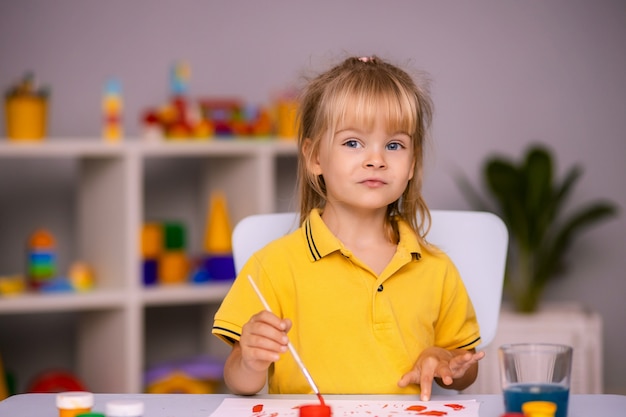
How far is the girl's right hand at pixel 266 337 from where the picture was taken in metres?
1.18

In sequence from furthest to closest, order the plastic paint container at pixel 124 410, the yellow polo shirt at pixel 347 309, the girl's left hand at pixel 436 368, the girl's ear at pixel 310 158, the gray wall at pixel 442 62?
1. the gray wall at pixel 442 62
2. the girl's ear at pixel 310 158
3. the yellow polo shirt at pixel 347 309
4. the girl's left hand at pixel 436 368
5. the plastic paint container at pixel 124 410

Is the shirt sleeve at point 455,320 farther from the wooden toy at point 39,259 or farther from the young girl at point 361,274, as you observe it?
the wooden toy at point 39,259

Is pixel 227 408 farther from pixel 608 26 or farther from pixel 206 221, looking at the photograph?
pixel 608 26

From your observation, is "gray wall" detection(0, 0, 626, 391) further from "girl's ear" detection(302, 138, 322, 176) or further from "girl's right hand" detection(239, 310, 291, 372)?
"girl's right hand" detection(239, 310, 291, 372)

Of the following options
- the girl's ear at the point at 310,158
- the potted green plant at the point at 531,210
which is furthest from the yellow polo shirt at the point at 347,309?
the potted green plant at the point at 531,210

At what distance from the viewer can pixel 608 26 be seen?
3680 millimetres

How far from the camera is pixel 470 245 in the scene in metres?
1.61

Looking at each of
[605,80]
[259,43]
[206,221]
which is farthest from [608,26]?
[206,221]

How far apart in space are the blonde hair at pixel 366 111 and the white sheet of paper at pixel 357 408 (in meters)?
0.40

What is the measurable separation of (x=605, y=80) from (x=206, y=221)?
160 centimetres

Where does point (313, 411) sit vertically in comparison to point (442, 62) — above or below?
below

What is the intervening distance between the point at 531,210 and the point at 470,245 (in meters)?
1.75

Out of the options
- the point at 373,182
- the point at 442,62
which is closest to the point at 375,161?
the point at 373,182

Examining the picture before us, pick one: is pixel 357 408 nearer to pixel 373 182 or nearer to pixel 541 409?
pixel 541 409
